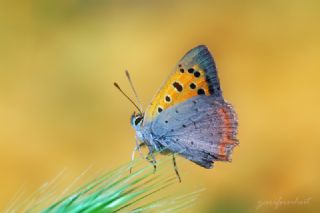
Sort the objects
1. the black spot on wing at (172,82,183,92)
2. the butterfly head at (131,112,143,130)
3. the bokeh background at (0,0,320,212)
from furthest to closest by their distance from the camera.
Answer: the bokeh background at (0,0,320,212) → the butterfly head at (131,112,143,130) → the black spot on wing at (172,82,183,92)

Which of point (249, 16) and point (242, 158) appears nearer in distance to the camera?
point (242, 158)

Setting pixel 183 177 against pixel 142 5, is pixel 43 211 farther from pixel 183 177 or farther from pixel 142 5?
pixel 142 5

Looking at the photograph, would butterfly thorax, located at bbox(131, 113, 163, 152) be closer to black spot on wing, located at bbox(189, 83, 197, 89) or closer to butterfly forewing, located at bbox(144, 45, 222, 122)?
butterfly forewing, located at bbox(144, 45, 222, 122)

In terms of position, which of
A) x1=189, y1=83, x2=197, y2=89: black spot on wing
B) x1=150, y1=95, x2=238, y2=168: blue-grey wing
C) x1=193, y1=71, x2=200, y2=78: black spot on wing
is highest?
x1=193, y1=71, x2=200, y2=78: black spot on wing

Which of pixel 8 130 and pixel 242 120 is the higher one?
pixel 8 130

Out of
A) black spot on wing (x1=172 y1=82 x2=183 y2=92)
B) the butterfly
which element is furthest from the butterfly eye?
black spot on wing (x1=172 y1=82 x2=183 y2=92)

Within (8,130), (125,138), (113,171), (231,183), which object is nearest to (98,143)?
(125,138)

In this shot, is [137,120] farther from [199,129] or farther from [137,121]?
[199,129]
